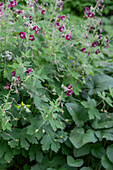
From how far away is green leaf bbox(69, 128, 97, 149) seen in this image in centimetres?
233

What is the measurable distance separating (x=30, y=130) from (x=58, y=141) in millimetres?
342

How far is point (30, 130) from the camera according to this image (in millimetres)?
2197

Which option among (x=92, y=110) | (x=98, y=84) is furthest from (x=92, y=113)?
(x=98, y=84)

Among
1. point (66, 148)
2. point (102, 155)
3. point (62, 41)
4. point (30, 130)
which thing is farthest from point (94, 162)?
point (62, 41)

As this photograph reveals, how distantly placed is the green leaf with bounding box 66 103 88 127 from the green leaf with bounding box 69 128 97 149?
0.30 ft

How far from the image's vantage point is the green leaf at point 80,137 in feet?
7.63

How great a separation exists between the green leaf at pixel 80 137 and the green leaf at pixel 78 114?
9cm

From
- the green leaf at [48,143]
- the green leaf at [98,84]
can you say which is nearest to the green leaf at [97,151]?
the green leaf at [48,143]

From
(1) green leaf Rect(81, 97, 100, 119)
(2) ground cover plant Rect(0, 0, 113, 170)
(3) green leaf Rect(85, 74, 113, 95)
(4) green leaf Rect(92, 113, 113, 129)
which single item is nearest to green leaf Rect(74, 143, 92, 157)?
(2) ground cover plant Rect(0, 0, 113, 170)

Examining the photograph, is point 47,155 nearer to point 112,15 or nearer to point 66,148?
point 66,148

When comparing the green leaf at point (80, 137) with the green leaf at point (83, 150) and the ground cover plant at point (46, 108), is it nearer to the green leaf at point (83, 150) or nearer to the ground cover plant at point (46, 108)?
the ground cover plant at point (46, 108)

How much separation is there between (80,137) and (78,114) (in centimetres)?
32

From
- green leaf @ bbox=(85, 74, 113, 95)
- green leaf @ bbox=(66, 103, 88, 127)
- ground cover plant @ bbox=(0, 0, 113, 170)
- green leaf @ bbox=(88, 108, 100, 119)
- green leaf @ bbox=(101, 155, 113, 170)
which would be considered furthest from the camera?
green leaf @ bbox=(85, 74, 113, 95)

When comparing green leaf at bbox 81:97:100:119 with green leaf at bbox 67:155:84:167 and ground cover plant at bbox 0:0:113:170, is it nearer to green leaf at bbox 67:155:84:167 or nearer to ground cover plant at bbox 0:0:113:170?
ground cover plant at bbox 0:0:113:170
